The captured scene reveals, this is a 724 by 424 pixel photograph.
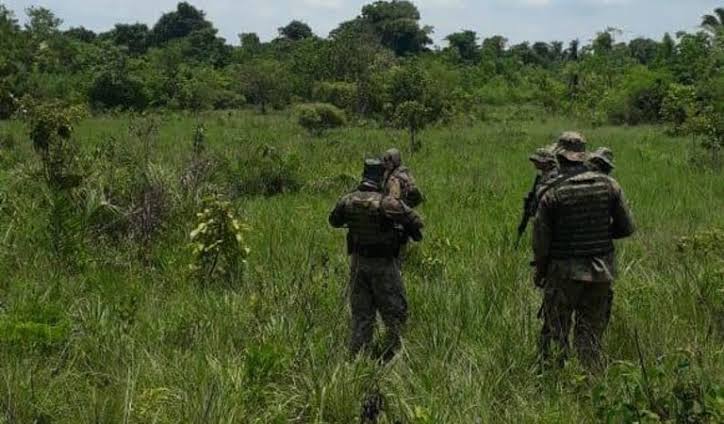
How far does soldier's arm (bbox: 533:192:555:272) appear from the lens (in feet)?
16.4

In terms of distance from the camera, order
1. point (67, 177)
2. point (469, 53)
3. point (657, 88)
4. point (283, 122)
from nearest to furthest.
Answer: point (67, 177) → point (283, 122) → point (657, 88) → point (469, 53)

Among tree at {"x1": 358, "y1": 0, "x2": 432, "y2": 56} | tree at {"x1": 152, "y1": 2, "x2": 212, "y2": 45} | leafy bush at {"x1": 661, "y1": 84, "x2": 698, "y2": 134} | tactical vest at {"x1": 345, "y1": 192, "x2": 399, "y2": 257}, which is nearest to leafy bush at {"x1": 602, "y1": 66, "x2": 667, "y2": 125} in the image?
leafy bush at {"x1": 661, "y1": 84, "x2": 698, "y2": 134}

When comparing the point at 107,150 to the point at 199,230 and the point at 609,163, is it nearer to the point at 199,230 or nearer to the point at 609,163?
the point at 199,230

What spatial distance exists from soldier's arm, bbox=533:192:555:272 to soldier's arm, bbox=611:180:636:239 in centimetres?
40

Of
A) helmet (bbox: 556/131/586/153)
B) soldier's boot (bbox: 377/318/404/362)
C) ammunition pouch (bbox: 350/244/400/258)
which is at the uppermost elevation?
helmet (bbox: 556/131/586/153)

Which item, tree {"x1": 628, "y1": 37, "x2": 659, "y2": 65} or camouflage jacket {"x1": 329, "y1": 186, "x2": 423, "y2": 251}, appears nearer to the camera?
camouflage jacket {"x1": 329, "y1": 186, "x2": 423, "y2": 251}

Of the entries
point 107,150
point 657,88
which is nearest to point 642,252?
point 107,150

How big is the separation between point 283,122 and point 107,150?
15.2 m

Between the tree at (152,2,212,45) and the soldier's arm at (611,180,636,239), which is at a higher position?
the tree at (152,2,212,45)

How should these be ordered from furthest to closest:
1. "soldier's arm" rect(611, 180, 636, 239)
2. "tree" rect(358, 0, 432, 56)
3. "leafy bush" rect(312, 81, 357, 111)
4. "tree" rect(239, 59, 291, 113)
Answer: "tree" rect(358, 0, 432, 56) → "tree" rect(239, 59, 291, 113) → "leafy bush" rect(312, 81, 357, 111) → "soldier's arm" rect(611, 180, 636, 239)

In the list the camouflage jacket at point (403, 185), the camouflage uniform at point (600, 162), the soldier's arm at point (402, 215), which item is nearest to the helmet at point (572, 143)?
the camouflage uniform at point (600, 162)

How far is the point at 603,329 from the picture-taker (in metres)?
5.23

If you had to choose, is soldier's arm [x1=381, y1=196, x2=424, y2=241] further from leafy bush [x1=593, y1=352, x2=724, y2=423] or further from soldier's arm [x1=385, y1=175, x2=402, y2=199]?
leafy bush [x1=593, y1=352, x2=724, y2=423]

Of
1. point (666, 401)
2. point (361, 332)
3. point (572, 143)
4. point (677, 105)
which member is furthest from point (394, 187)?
point (677, 105)
